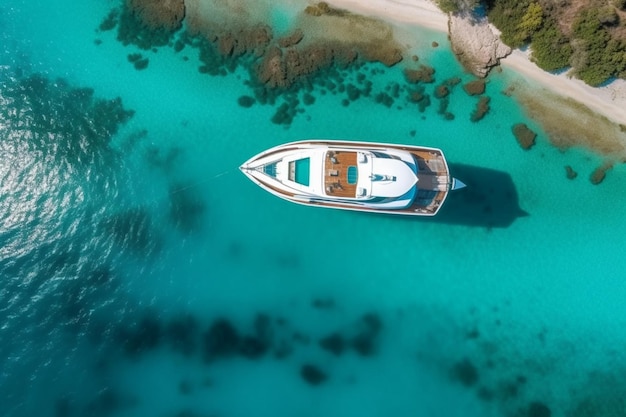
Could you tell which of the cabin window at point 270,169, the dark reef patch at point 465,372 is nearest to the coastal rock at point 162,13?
the cabin window at point 270,169

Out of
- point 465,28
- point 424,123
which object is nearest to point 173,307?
point 424,123

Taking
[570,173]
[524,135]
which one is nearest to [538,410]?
[570,173]

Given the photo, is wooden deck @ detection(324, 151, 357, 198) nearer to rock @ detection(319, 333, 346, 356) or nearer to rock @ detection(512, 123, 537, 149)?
rock @ detection(319, 333, 346, 356)

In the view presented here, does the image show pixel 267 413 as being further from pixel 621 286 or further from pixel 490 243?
pixel 621 286

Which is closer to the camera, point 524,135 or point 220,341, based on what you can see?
point 220,341

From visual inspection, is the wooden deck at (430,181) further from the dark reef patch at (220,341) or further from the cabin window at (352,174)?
the dark reef patch at (220,341)

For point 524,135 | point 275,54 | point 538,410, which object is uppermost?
point 524,135

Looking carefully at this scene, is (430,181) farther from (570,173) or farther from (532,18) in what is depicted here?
(532,18)
